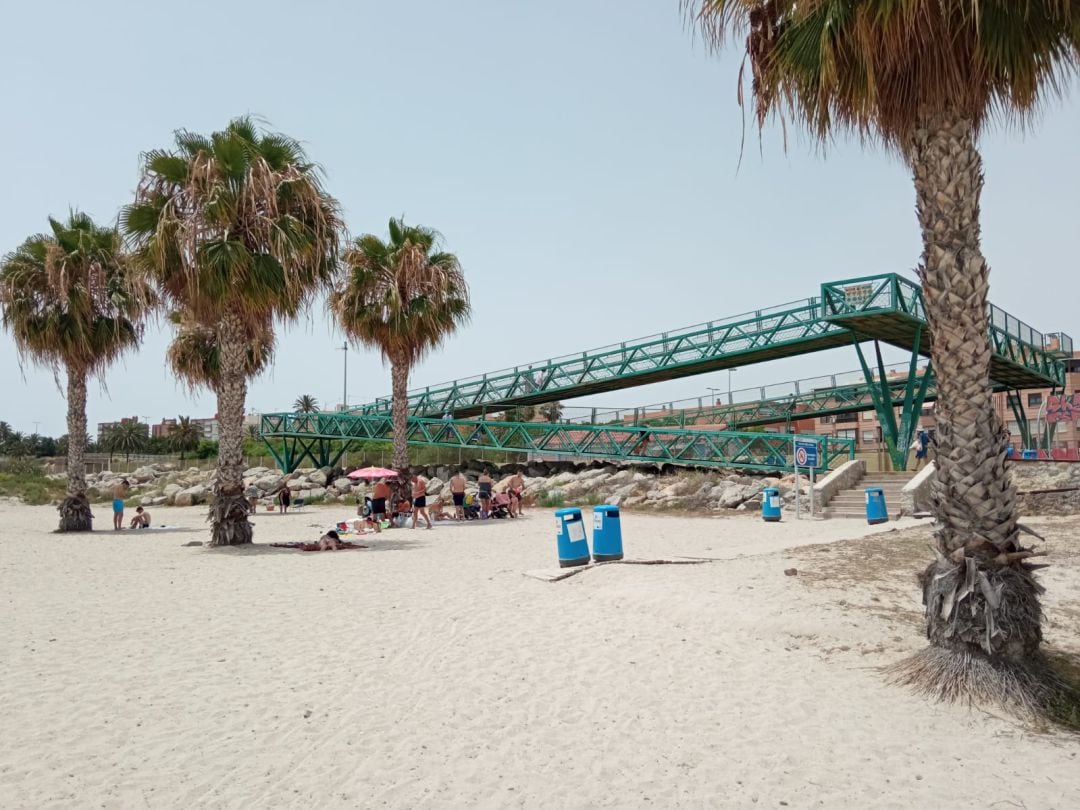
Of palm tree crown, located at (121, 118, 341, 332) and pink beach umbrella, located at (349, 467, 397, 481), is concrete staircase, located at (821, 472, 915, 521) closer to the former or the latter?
pink beach umbrella, located at (349, 467, 397, 481)

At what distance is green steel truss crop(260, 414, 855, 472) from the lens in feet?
82.0

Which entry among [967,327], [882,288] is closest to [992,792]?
[967,327]

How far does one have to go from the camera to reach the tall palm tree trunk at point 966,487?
17.3ft

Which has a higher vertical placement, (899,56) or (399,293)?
(399,293)

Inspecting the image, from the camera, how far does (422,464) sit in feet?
124

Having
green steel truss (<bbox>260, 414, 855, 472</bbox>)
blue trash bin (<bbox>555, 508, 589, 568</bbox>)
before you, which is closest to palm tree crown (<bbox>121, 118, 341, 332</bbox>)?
blue trash bin (<bbox>555, 508, 589, 568</bbox>)

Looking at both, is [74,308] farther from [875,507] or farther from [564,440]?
[875,507]

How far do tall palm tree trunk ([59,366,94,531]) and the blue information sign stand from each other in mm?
18454

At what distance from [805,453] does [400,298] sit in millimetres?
11215

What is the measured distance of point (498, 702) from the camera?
17.2ft

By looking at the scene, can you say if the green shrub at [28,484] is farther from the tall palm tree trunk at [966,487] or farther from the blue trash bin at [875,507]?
the tall palm tree trunk at [966,487]

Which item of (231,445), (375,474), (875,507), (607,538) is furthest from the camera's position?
(375,474)

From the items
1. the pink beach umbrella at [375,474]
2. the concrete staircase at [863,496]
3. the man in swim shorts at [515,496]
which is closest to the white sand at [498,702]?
the concrete staircase at [863,496]

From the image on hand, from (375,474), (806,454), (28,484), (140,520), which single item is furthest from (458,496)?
(28,484)
